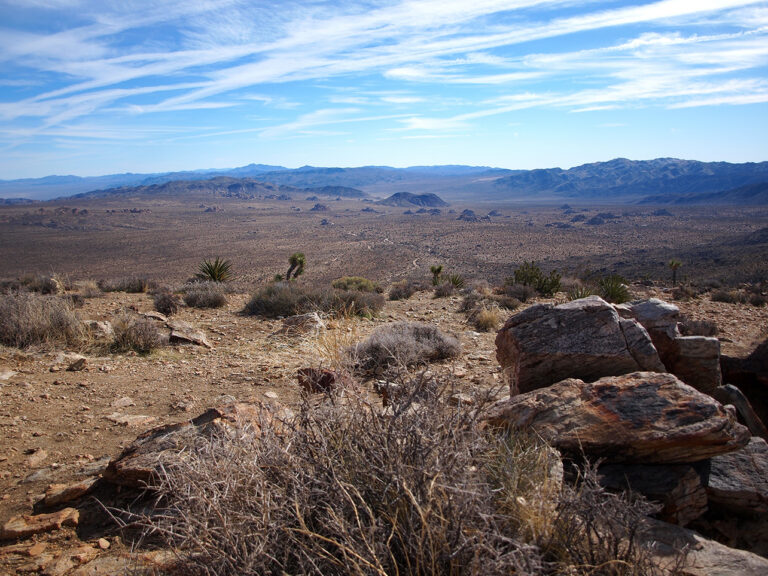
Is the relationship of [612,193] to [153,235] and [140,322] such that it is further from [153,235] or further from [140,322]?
[140,322]

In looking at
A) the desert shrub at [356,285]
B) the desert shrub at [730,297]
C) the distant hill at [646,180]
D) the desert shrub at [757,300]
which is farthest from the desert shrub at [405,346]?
the distant hill at [646,180]

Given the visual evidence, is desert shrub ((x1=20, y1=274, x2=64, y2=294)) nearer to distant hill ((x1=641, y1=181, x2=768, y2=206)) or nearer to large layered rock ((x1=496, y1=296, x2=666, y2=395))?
large layered rock ((x1=496, y1=296, x2=666, y2=395))

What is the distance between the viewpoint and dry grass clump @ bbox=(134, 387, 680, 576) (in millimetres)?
1989

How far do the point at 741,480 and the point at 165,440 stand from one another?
4042 mm

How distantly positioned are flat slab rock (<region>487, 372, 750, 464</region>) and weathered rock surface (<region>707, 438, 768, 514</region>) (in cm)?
15

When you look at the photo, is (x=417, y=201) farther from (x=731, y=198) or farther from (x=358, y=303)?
(x=358, y=303)

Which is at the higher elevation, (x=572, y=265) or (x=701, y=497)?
(x=701, y=497)

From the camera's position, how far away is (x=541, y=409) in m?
3.52

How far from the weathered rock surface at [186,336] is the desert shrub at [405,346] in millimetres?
2746

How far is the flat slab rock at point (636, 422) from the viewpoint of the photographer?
10.2 ft

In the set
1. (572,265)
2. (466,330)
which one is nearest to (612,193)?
(572,265)

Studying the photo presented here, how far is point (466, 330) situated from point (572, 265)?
32625 millimetres

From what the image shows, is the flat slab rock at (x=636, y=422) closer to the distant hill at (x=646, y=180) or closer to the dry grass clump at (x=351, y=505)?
the dry grass clump at (x=351, y=505)

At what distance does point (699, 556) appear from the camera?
259 centimetres
